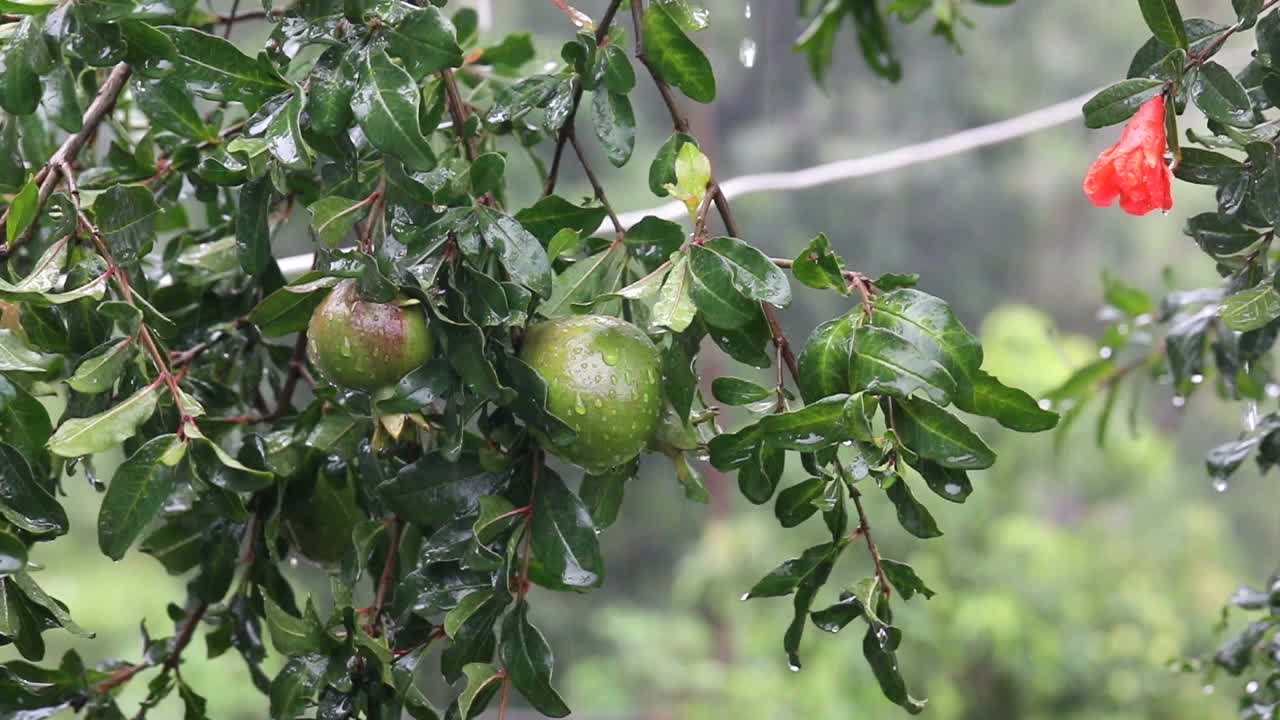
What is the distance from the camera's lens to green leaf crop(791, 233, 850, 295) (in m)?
0.51

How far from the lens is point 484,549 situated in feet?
1.71

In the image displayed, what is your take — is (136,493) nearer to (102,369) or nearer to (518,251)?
(102,369)

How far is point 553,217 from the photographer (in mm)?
572

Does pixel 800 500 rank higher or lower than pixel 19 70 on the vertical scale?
lower

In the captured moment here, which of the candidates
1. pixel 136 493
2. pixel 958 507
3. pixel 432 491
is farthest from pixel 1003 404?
pixel 958 507

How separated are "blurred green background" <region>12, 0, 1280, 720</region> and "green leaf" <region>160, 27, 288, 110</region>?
81.3 inches

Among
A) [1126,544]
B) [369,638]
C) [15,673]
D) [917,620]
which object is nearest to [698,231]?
[369,638]

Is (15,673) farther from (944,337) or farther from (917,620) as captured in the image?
(917,620)

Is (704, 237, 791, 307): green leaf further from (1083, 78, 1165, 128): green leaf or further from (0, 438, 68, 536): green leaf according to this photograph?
(0, 438, 68, 536): green leaf

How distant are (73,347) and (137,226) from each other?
64mm

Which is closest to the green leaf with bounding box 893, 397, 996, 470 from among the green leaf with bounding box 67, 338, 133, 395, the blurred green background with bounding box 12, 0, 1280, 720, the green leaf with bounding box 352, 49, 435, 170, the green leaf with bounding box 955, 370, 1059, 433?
the green leaf with bounding box 955, 370, 1059, 433

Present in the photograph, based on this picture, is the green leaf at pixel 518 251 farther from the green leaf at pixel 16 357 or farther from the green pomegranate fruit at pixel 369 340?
the green leaf at pixel 16 357

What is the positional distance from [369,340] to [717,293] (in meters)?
0.14

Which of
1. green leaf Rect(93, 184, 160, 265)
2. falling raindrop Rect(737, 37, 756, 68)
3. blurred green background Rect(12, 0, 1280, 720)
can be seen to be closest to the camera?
green leaf Rect(93, 184, 160, 265)
